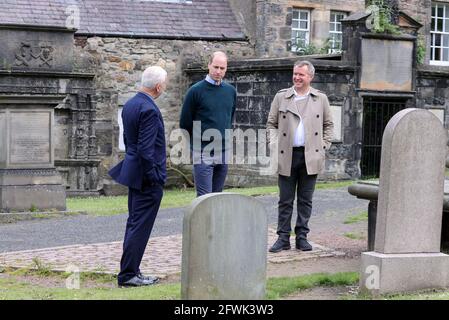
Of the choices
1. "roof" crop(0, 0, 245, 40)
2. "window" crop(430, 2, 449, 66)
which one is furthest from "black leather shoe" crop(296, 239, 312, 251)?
"window" crop(430, 2, 449, 66)

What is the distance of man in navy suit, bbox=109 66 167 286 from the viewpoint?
28.4 ft

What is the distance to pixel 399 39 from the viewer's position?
886 inches

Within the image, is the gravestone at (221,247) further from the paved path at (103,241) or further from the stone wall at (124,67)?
the stone wall at (124,67)

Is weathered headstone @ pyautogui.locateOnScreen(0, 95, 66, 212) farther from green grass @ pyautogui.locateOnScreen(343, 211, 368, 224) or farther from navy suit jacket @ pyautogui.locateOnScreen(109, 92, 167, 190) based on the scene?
navy suit jacket @ pyautogui.locateOnScreen(109, 92, 167, 190)

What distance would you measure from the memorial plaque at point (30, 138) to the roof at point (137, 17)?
746 centimetres

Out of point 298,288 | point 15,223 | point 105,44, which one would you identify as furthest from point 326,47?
point 298,288

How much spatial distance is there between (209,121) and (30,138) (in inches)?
261

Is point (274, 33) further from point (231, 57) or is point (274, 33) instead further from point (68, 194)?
point (68, 194)

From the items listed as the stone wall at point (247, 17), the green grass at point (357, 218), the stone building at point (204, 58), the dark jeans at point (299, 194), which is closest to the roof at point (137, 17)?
the stone building at point (204, 58)

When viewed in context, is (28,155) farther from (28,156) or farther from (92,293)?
(92,293)

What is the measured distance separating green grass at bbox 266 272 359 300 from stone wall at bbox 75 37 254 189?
50.0 ft

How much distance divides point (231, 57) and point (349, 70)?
4950mm

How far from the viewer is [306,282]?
8.79 meters

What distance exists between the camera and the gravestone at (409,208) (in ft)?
27.0
